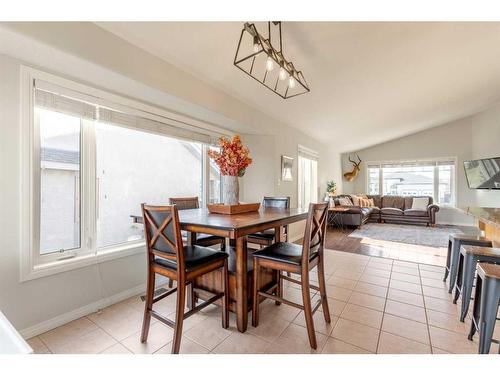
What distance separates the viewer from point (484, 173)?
17.6ft

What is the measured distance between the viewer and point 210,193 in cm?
364

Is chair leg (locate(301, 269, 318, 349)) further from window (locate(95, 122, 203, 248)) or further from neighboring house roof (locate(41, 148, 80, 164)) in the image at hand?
neighboring house roof (locate(41, 148, 80, 164))

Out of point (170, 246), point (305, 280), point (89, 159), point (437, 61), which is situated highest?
point (437, 61)

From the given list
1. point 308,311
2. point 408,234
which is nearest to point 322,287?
point 308,311

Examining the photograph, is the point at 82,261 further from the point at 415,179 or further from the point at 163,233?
the point at 415,179

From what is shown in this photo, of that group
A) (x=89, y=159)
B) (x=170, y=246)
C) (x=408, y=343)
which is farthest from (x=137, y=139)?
(x=408, y=343)

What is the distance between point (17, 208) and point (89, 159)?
0.66 meters

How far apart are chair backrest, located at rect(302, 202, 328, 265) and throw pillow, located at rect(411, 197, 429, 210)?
6506 millimetres

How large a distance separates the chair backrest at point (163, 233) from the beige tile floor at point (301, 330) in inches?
26.0

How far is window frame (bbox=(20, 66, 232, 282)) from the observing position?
5.70 ft

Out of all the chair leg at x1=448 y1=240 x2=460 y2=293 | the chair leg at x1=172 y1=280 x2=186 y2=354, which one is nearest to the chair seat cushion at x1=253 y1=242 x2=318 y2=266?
the chair leg at x1=172 y1=280 x2=186 y2=354
